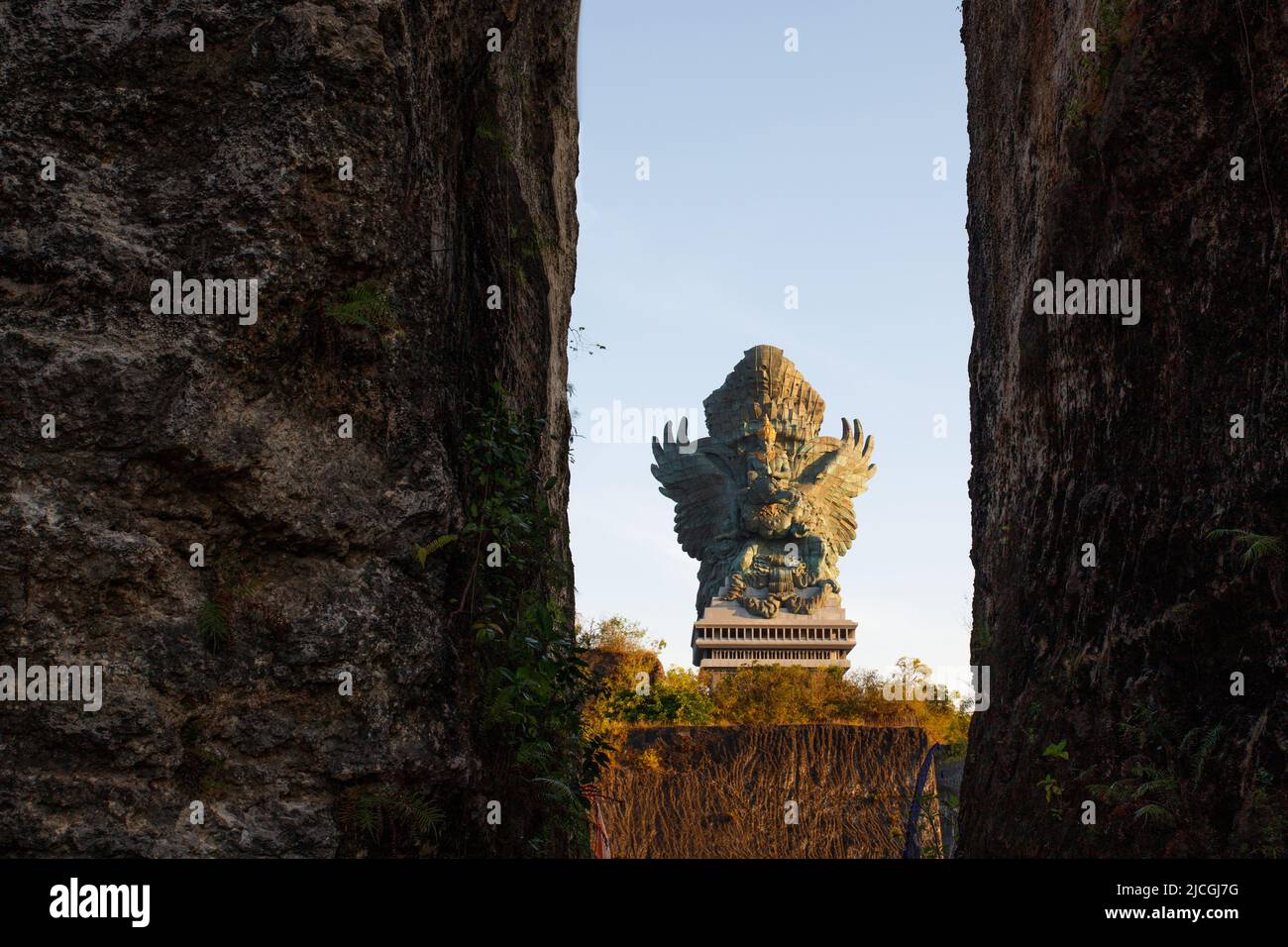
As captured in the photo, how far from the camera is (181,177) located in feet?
20.4

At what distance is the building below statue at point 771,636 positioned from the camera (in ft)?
129

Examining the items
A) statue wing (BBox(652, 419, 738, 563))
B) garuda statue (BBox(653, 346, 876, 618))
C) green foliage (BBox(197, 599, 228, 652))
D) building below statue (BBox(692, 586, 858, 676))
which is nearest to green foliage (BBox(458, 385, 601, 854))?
green foliage (BBox(197, 599, 228, 652))

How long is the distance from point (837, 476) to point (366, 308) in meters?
36.7

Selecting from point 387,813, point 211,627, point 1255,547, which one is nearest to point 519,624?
point 387,813

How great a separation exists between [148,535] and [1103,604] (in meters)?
5.89

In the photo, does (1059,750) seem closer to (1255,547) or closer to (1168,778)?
(1168,778)

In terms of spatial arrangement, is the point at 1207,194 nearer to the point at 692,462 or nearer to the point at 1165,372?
the point at 1165,372

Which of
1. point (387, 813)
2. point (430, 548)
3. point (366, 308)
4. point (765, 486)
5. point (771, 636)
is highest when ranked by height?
point (765, 486)

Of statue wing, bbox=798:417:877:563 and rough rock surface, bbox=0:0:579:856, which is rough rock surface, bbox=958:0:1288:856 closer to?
rough rock surface, bbox=0:0:579:856

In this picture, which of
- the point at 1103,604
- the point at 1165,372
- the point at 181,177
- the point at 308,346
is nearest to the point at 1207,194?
the point at 1165,372

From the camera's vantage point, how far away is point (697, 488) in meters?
42.6

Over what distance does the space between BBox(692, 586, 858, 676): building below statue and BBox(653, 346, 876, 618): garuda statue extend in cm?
33

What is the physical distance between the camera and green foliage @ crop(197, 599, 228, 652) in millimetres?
5785

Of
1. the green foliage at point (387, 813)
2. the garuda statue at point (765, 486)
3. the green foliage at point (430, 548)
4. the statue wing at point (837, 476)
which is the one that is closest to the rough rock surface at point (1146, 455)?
the green foliage at point (387, 813)
